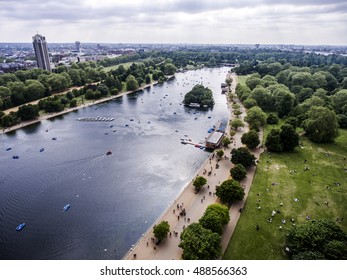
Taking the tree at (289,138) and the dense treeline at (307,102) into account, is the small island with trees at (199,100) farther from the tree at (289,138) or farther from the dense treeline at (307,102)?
the tree at (289,138)

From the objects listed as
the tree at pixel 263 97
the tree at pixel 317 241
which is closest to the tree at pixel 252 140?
the tree at pixel 317 241

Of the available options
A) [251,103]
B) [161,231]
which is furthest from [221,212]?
[251,103]

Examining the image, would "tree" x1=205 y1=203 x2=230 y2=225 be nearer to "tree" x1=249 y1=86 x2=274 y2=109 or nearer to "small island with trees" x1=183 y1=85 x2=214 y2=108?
"tree" x1=249 y1=86 x2=274 y2=109

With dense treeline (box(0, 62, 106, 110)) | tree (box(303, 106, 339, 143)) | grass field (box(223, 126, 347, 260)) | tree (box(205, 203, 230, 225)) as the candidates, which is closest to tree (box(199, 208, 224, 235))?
tree (box(205, 203, 230, 225))

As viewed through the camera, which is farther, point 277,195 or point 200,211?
point 277,195

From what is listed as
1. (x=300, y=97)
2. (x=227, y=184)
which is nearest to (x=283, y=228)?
(x=227, y=184)

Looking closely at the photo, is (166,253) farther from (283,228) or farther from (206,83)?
(206,83)

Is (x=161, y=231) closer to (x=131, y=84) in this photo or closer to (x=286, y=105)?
(x=286, y=105)

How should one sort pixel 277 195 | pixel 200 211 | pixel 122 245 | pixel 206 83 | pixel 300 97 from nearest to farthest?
pixel 122 245 < pixel 200 211 < pixel 277 195 < pixel 300 97 < pixel 206 83
